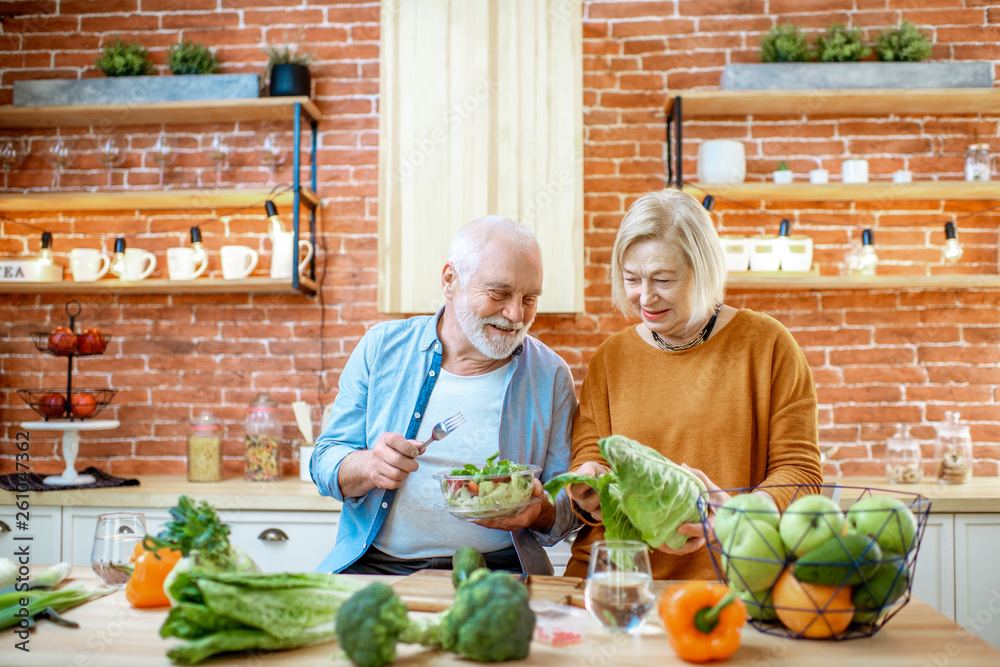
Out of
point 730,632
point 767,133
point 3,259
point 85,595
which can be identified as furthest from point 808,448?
point 3,259

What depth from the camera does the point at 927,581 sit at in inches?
102

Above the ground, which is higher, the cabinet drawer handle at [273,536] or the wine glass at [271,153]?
the wine glass at [271,153]

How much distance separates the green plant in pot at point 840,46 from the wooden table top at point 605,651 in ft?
8.40

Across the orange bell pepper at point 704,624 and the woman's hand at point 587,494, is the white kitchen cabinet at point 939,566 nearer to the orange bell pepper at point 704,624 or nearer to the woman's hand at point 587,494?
the woman's hand at point 587,494

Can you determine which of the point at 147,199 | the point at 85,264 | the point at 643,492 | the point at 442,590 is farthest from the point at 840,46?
the point at 85,264

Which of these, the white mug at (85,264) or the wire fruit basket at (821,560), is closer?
the wire fruit basket at (821,560)

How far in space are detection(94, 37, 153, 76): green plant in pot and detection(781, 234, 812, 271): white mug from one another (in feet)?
9.19

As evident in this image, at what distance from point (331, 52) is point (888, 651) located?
315 cm

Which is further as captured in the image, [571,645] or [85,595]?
[85,595]

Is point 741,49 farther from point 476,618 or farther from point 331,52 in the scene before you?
point 476,618

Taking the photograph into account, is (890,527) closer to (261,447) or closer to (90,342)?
(261,447)

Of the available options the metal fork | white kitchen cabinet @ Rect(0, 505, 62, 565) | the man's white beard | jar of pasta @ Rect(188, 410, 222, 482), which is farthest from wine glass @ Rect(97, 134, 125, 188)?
the metal fork

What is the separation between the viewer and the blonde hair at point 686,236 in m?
1.79
